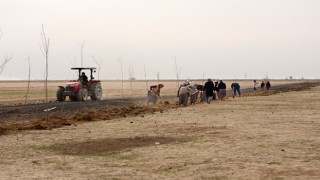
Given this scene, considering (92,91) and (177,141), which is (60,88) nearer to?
(92,91)

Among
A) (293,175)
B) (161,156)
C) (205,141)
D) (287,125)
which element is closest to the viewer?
(293,175)

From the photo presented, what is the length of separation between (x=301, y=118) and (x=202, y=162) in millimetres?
10287

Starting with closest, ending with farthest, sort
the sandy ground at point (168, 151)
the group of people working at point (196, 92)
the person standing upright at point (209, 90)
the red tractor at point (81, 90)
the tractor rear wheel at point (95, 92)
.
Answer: the sandy ground at point (168, 151) → the group of people working at point (196, 92) → the person standing upright at point (209, 90) → the red tractor at point (81, 90) → the tractor rear wheel at point (95, 92)

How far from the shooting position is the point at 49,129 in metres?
16.2

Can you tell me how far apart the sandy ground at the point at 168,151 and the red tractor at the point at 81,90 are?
45.0ft

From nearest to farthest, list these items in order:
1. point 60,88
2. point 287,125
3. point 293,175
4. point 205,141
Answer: point 293,175 → point 205,141 → point 287,125 → point 60,88

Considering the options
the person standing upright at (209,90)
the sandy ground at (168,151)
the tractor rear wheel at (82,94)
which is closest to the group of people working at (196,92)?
the person standing upright at (209,90)

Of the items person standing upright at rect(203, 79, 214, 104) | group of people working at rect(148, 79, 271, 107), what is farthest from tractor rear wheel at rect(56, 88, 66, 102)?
person standing upright at rect(203, 79, 214, 104)

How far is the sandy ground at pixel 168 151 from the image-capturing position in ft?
28.1

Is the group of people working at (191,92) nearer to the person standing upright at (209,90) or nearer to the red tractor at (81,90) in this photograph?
the person standing upright at (209,90)

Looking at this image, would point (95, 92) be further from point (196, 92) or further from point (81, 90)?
point (196, 92)

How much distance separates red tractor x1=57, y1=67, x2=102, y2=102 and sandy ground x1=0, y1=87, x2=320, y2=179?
45.0ft

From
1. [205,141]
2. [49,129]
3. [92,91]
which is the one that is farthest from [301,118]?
[92,91]

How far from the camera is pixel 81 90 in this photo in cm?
3102
